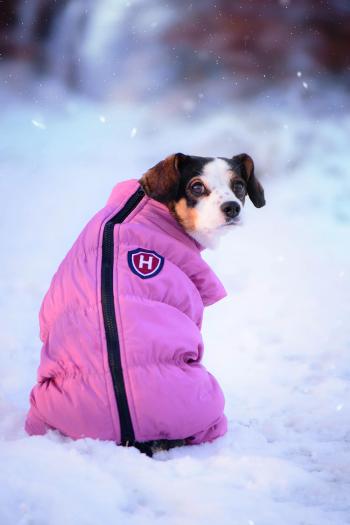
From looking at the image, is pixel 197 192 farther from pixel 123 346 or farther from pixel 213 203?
pixel 123 346

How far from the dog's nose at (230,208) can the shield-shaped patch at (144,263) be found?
581 millimetres

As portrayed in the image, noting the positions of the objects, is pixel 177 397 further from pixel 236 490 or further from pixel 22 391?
pixel 22 391

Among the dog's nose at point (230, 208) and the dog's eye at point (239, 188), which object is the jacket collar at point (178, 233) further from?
the dog's eye at point (239, 188)

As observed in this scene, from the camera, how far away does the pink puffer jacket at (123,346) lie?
2.64 meters

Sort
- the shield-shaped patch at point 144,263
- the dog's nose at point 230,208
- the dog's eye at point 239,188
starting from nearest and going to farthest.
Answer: the shield-shaped patch at point 144,263
the dog's nose at point 230,208
the dog's eye at point 239,188

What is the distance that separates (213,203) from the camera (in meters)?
3.33

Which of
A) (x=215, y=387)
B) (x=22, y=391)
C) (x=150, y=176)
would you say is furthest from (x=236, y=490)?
(x=22, y=391)

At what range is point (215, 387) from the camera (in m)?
2.95

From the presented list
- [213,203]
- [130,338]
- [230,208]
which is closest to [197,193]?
[213,203]

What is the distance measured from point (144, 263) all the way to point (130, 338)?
1.36 feet

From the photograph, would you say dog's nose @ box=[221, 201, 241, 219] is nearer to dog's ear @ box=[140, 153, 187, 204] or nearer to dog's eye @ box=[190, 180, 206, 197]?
dog's eye @ box=[190, 180, 206, 197]

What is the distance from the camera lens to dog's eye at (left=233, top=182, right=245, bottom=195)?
11.6ft

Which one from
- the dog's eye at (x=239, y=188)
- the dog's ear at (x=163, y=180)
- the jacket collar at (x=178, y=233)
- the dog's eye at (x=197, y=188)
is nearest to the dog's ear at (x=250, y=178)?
the dog's eye at (x=239, y=188)

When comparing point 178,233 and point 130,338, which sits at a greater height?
point 178,233
